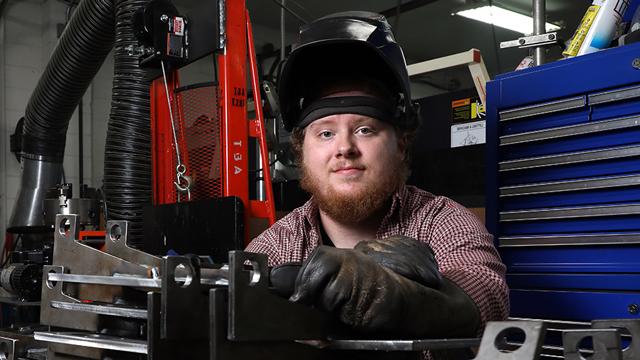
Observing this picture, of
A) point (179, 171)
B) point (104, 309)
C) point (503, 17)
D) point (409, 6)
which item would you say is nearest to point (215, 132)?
point (179, 171)

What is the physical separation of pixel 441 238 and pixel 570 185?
0.96ft

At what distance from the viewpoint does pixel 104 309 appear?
2.55 ft

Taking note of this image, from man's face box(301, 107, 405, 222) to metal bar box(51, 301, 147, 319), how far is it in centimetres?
56

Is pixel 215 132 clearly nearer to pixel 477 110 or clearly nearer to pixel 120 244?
pixel 477 110

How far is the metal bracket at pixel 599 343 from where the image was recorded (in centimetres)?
59

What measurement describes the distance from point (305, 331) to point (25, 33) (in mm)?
5284

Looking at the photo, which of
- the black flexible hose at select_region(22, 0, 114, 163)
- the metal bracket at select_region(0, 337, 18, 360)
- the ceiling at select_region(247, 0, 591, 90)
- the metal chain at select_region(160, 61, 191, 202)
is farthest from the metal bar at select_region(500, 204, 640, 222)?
the ceiling at select_region(247, 0, 591, 90)

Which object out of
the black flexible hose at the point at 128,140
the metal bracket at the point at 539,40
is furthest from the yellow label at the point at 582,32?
the black flexible hose at the point at 128,140

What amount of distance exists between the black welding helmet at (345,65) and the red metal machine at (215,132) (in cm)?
68

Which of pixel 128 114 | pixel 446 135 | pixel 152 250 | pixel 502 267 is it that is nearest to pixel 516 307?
pixel 502 267

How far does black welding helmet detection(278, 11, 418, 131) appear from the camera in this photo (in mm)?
1093

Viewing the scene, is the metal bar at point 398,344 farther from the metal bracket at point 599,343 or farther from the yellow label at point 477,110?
the yellow label at point 477,110

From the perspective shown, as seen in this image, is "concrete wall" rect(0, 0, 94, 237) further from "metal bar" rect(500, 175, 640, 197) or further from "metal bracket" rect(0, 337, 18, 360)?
"metal bar" rect(500, 175, 640, 197)

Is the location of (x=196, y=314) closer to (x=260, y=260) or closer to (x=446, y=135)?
(x=260, y=260)
